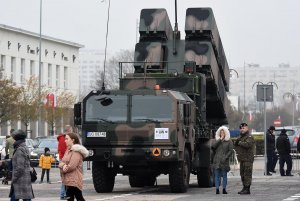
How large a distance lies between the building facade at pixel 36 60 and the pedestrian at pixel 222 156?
6541 cm

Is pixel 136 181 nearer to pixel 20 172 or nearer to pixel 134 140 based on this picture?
pixel 134 140


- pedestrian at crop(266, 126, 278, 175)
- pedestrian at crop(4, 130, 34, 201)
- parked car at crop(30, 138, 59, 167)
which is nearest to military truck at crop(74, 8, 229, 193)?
pedestrian at crop(4, 130, 34, 201)

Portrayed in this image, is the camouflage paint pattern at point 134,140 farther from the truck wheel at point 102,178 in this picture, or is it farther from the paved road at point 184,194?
the paved road at point 184,194

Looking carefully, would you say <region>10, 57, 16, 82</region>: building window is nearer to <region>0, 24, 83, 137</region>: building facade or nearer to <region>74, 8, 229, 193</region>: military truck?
<region>0, 24, 83, 137</region>: building facade

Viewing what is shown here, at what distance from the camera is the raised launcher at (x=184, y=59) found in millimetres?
26031

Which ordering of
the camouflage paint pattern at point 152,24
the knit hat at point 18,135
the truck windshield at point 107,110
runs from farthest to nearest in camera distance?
the camouflage paint pattern at point 152,24 < the truck windshield at point 107,110 < the knit hat at point 18,135

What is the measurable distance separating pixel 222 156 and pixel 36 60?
82.5 meters

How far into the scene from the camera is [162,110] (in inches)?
941

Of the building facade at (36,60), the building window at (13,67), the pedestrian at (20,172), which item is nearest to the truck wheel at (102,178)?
the pedestrian at (20,172)

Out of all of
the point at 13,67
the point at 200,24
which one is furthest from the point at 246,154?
the point at 13,67

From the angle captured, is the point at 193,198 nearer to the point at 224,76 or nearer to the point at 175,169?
the point at 175,169

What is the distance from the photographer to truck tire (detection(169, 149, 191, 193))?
24.2 meters

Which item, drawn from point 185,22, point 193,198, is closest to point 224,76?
point 185,22

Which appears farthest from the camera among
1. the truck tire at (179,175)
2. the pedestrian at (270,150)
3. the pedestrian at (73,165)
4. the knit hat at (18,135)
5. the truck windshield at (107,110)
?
the pedestrian at (270,150)
